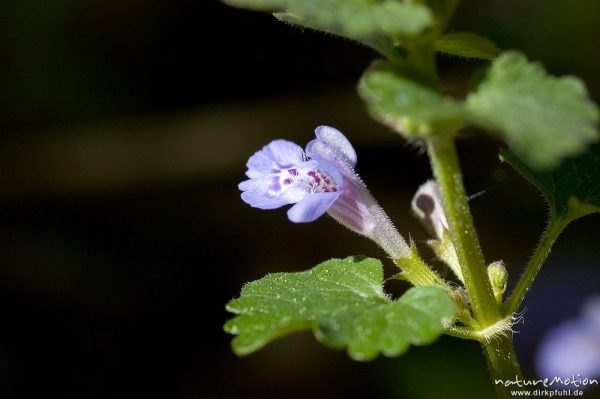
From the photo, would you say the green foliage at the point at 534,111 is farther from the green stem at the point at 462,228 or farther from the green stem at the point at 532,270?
the green stem at the point at 532,270

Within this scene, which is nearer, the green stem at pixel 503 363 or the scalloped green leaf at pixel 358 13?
the scalloped green leaf at pixel 358 13

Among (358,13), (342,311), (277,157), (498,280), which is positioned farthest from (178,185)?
(358,13)

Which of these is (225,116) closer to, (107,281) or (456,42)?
(107,281)

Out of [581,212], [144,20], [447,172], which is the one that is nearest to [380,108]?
[447,172]

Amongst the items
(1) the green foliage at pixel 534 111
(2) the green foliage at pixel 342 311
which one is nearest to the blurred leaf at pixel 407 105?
(1) the green foliage at pixel 534 111

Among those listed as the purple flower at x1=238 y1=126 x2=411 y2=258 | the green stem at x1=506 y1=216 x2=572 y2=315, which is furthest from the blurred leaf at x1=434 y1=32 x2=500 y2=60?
the green stem at x1=506 y1=216 x2=572 y2=315
